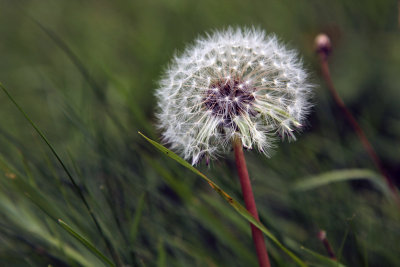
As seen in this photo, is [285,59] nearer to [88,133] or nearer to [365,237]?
[365,237]

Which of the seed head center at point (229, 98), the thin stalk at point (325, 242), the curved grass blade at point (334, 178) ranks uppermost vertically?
the seed head center at point (229, 98)

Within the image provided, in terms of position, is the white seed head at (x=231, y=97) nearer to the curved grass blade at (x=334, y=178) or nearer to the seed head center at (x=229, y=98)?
the seed head center at (x=229, y=98)

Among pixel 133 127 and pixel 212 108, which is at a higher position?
pixel 133 127

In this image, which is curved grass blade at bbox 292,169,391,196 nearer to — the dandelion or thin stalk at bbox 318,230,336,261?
thin stalk at bbox 318,230,336,261

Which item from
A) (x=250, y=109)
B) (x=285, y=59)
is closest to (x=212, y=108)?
(x=250, y=109)

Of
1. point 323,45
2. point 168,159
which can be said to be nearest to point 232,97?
point 323,45

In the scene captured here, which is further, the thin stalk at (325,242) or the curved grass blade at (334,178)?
the curved grass blade at (334,178)

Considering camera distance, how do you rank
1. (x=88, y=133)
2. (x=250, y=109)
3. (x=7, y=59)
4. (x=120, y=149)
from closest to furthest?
1. (x=250, y=109)
2. (x=88, y=133)
3. (x=120, y=149)
4. (x=7, y=59)

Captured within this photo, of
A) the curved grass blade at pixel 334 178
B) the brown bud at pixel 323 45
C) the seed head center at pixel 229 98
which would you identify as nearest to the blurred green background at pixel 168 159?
the curved grass blade at pixel 334 178
